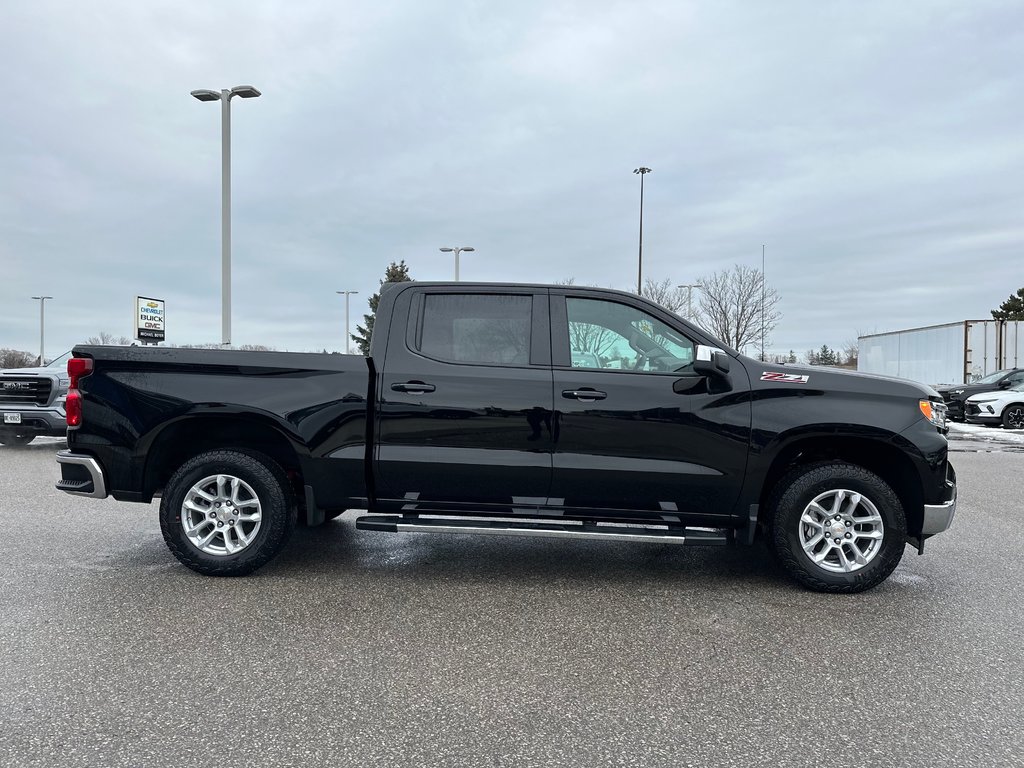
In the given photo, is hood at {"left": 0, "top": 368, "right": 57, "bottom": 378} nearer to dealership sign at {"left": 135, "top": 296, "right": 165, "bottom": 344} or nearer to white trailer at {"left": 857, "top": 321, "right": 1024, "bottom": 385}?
dealership sign at {"left": 135, "top": 296, "right": 165, "bottom": 344}

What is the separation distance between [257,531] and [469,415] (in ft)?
5.09

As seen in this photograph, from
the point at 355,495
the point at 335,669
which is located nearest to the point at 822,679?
the point at 335,669

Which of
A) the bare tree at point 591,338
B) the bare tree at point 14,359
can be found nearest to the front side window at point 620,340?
the bare tree at point 591,338

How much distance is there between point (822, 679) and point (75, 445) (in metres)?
4.60

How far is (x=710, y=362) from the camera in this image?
453cm

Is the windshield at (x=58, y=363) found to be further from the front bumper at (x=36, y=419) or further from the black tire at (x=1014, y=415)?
the black tire at (x=1014, y=415)

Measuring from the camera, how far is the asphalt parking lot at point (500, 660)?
9.14ft

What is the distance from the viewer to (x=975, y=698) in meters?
3.20

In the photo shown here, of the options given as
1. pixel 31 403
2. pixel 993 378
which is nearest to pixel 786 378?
pixel 31 403

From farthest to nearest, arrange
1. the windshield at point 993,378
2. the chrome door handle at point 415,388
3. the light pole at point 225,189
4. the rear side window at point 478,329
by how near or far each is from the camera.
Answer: the windshield at point 993,378, the light pole at point 225,189, the rear side window at point 478,329, the chrome door handle at point 415,388

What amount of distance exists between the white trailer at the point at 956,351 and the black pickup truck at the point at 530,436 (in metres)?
20.0

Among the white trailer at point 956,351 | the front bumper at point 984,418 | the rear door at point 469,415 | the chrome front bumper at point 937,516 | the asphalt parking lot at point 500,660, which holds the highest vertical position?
the white trailer at point 956,351

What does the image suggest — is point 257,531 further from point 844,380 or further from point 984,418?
point 984,418

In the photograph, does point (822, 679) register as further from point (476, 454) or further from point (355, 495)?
point (355, 495)
